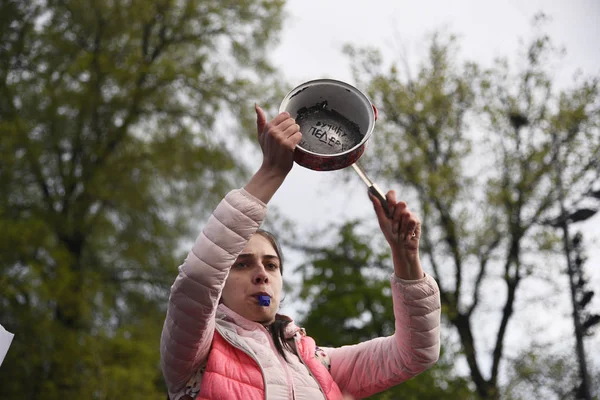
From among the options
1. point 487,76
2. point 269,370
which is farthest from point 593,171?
point 269,370

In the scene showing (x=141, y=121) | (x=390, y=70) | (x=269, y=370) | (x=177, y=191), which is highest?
(x=390, y=70)

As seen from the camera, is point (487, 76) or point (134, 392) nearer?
point (134, 392)

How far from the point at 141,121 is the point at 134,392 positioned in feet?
17.0

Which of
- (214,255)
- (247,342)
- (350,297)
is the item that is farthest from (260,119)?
(350,297)

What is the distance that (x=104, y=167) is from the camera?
1166 cm

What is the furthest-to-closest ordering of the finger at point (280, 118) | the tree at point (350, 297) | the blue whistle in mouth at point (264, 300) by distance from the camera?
1. the tree at point (350, 297)
2. the blue whistle in mouth at point (264, 300)
3. the finger at point (280, 118)

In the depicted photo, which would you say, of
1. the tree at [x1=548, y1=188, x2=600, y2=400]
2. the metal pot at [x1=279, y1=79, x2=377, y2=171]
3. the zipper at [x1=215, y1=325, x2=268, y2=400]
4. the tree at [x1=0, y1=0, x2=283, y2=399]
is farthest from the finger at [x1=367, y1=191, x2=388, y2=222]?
the tree at [x1=548, y1=188, x2=600, y2=400]

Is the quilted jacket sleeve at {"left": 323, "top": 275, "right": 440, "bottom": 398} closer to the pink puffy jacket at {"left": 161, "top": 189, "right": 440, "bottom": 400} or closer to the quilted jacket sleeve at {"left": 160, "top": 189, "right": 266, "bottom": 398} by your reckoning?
the pink puffy jacket at {"left": 161, "top": 189, "right": 440, "bottom": 400}

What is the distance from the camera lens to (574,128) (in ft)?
43.3

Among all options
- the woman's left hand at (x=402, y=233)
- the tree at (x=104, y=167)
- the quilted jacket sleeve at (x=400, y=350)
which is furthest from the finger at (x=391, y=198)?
the tree at (x=104, y=167)

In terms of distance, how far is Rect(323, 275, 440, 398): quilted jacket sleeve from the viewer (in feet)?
6.61

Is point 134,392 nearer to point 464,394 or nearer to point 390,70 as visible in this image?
point 464,394

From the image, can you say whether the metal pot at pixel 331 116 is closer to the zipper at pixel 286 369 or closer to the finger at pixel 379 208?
the finger at pixel 379 208

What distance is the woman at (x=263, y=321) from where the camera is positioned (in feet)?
5.78
